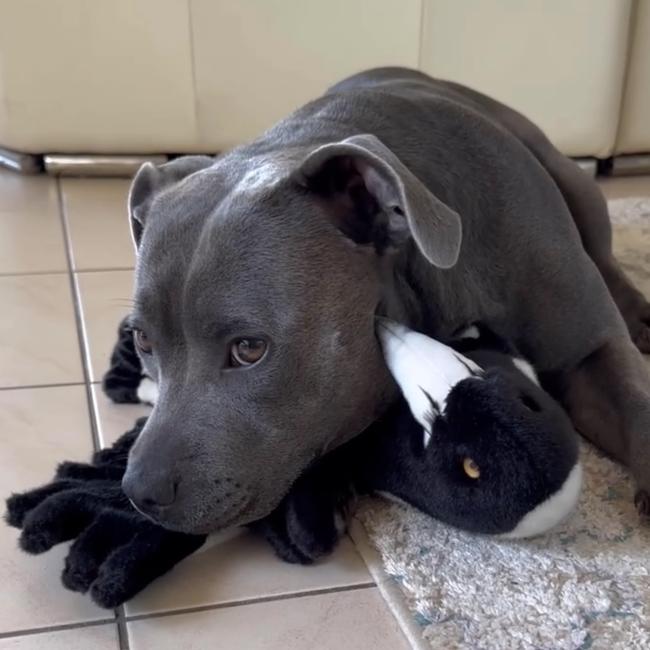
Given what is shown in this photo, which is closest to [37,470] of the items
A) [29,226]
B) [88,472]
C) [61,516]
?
[88,472]

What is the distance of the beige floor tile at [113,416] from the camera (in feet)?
5.31

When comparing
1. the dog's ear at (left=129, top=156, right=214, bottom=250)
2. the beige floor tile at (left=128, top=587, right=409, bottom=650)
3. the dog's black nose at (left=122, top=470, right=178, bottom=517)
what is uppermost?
the dog's ear at (left=129, top=156, right=214, bottom=250)

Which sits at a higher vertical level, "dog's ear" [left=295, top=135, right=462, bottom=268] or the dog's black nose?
"dog's ear" [left=295, top=135, right=462, bottom=268]

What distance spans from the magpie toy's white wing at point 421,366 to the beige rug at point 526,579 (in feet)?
0.52

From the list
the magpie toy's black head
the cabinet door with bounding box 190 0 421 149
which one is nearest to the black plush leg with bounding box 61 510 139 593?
the magpie toy's black head

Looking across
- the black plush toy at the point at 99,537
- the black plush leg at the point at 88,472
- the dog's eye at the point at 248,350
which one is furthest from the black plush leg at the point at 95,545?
the dog's eye at the point at 248,350

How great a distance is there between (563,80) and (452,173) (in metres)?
1.69

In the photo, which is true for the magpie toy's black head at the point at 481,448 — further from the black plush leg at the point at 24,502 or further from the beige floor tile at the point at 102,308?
the beige floor tile at the point at 102,308

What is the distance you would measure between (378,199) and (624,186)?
6.51 feet

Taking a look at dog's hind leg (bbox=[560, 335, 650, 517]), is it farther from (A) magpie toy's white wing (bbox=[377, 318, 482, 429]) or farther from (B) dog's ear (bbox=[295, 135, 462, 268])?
(B) dog's ear (bbox=[295, 135, 462, 268])

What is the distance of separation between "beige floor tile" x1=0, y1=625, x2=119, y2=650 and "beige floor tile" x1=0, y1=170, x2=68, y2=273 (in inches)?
48.8

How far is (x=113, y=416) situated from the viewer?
5.50 feet

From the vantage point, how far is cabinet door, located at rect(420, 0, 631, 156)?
2.97m

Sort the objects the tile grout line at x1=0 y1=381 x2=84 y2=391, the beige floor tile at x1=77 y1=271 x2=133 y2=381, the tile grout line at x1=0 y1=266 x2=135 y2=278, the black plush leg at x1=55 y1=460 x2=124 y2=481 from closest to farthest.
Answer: the black plush leg at x1=55 y1=460 x2=124 y2=481 < the tile grout line at x1=0 y1=381 x2=84 y2=391 < the beige floor tile at x1=77 y1=271 x2=133 y2=381 < the tile grout line at x1=0 y1=266 x2=135 y2=278
